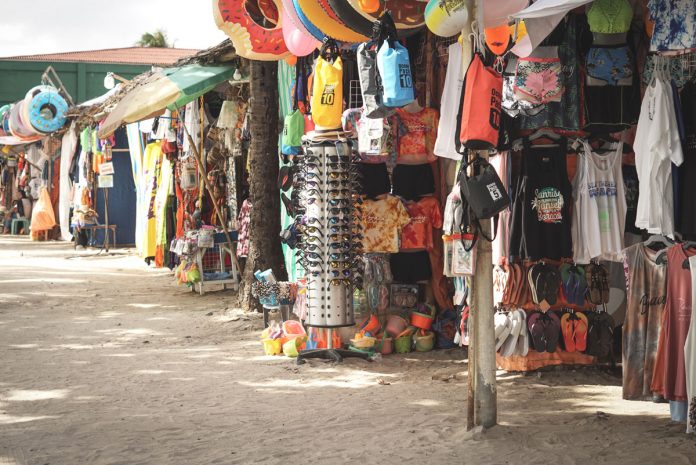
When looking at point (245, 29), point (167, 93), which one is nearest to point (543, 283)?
point (245, 29)

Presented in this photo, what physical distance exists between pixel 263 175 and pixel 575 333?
13.5 ft

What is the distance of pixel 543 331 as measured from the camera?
590 centimetres

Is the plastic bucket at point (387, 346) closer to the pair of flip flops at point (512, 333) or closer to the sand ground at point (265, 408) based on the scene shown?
the sand ground at point (265, 408)

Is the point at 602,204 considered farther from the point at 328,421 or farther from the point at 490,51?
the point at 328,421

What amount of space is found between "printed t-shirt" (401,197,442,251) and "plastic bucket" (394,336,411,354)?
30.6 inches

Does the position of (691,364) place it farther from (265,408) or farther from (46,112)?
(46,112)

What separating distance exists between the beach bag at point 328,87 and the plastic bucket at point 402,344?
191 cm

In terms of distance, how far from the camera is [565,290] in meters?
5.95

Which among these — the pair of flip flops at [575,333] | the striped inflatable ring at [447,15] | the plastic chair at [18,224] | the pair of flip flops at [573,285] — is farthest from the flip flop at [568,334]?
the plastic chair at [18,224]

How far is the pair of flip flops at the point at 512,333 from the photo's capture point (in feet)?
19.3

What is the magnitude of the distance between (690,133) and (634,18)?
4.21 feet

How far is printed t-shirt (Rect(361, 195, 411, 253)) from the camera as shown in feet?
22.2

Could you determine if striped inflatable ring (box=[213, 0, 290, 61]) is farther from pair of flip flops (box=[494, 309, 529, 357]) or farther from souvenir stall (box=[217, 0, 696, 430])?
pair of flip flops (box=[494, 309, 529, 357])

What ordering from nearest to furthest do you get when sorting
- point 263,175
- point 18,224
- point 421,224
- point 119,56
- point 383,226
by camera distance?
1. point 383,226
2. point 421,224
3. point 263,175
4. point 18,224
5. point 119,56
